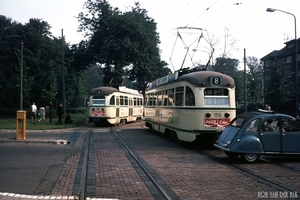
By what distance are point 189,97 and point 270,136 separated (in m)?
4.57

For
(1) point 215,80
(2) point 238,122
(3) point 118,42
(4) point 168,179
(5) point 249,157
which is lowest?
(4) point 168,179

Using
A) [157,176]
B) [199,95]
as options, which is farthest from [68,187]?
[199,95]

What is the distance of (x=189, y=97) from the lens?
15.9 metres

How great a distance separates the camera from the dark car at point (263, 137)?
→ 11.8 m

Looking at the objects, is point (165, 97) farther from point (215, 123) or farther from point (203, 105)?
point (215, 123)

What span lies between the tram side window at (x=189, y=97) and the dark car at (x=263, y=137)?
3.55 metres

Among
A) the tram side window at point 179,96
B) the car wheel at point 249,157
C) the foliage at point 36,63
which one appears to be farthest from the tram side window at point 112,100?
the car wheel at point 249,157

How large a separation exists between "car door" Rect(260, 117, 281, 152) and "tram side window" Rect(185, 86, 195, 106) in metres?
3.93

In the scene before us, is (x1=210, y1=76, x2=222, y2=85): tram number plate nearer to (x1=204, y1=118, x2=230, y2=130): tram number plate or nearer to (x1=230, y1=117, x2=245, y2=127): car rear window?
(x1=204, y1=118, x2=230, y2=130): tram number plate

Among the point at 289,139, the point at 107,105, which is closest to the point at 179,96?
the point at 289,139

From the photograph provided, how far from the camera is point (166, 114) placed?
19469mm

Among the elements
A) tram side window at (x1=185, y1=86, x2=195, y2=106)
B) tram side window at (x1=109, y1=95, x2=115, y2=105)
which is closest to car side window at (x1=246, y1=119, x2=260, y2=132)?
tram side window at (x1=185, y1=86, x2=195, y2=106)

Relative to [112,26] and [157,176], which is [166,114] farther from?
[112,26]

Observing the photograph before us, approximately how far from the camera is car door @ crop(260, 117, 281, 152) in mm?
11875
